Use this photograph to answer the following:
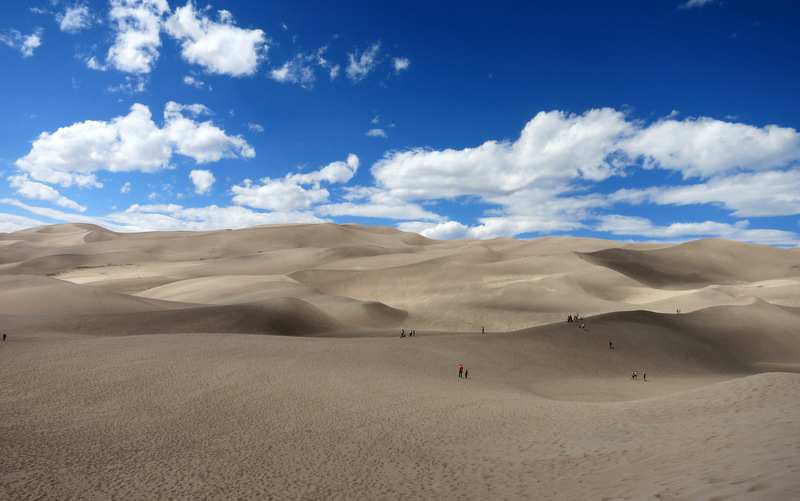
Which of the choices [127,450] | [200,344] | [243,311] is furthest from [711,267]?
[127,450]

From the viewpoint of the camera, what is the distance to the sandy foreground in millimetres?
9406

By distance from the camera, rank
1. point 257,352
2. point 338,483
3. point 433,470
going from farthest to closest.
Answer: point 257,352 < point 433,470 < point 338,483

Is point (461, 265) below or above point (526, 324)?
above

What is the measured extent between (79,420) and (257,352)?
32.1 feet

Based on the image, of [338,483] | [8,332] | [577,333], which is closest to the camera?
[338,483]

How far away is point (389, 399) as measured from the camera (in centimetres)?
1716

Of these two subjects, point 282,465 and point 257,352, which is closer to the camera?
point 282,465

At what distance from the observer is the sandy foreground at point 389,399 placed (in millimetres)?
9406

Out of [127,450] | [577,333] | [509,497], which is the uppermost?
[577,333]

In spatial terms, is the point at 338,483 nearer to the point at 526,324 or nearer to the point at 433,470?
the point at 433,470

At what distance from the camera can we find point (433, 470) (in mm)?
10695

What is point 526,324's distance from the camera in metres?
43.8

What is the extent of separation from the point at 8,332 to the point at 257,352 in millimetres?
15369

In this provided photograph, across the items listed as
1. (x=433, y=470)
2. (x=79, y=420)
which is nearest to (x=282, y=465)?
(x=433, y=470)
